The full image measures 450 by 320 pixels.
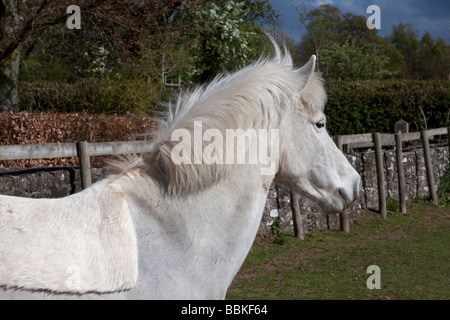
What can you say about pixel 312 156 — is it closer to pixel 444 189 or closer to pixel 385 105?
pixel 444 189

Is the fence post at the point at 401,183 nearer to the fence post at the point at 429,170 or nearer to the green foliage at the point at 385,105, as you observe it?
the fence post at the point at 429,170

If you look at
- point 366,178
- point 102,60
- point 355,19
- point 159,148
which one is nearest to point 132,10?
point 102,60

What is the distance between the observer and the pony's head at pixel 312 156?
2.82 m

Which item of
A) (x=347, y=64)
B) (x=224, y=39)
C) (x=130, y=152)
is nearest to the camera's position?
(x=130, y=152)

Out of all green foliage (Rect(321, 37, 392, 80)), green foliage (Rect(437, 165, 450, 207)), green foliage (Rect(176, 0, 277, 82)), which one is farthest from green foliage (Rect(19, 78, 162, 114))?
green foliage (Rect(321, 37, 392, 80))

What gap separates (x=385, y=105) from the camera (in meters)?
18.2

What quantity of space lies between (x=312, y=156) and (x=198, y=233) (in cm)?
82

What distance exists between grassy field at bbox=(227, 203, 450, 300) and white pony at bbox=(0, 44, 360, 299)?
11.8 ft

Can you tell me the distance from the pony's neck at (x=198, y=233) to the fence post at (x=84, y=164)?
13.4ft

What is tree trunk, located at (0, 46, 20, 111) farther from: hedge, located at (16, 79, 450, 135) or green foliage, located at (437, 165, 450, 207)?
green foliage, located at (437, 165, 450, 207)

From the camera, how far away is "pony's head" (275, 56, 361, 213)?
9.27 feet

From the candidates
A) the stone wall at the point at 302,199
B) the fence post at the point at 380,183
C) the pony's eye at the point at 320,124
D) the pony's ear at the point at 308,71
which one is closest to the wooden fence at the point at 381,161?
the fence post at the point at 380,183

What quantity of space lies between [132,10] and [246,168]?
9.47 meters

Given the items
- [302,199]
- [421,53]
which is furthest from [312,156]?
[421,53]
